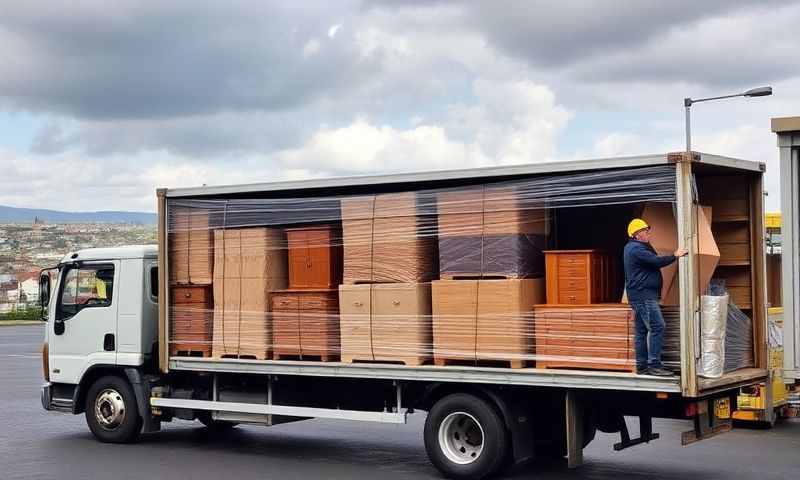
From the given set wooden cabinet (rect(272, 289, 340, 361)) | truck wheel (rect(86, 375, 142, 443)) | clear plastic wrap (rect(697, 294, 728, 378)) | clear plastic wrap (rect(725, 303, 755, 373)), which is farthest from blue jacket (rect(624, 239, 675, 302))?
truck wheel (rect(86, 375, 142, 443))

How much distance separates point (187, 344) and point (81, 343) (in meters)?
1.55

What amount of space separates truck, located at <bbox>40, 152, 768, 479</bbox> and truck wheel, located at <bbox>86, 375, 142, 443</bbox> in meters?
0.02

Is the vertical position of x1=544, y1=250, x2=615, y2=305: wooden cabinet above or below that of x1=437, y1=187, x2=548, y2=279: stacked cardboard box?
below

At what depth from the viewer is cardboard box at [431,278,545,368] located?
10.1m

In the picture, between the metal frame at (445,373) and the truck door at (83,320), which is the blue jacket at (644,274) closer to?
the metal frame at (445,373)

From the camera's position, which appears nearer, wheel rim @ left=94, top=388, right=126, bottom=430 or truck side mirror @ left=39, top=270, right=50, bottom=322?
wheel rim @ left=94, top=388, right=126, bottom=430

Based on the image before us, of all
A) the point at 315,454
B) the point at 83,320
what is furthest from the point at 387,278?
the point at 83,320

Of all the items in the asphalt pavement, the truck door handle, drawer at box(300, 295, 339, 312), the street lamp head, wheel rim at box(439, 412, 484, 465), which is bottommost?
the asphalt pavement

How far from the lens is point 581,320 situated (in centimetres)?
976

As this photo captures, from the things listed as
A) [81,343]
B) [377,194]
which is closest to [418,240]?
[377,194]

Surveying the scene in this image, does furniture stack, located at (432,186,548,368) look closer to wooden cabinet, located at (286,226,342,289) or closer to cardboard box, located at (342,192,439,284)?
cardboard box, located at (342,192,439,284)

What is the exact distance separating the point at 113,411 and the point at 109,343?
30.5 inches

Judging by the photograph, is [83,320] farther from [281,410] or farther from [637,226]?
[637,226]

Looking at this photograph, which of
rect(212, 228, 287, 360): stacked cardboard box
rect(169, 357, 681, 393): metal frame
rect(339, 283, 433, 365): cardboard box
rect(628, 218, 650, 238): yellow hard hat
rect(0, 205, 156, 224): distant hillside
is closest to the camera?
rect(169, 357, 681, 393): metal frame
